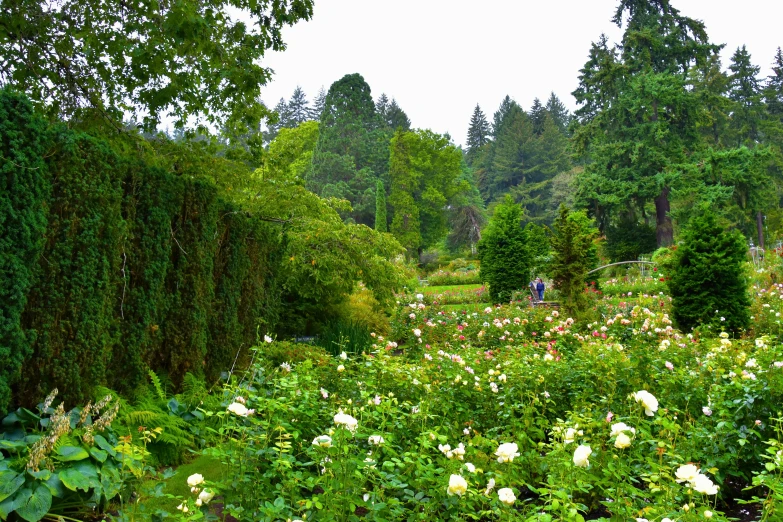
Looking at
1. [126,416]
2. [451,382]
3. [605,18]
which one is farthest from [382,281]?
[605,18]

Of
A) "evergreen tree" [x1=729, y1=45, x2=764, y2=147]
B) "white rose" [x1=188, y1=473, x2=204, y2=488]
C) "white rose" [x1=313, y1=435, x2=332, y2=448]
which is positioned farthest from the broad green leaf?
"evergreen tree" [x1=729, y1=45, x2=764, y2=147]

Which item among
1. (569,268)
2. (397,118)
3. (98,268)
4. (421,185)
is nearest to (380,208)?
(421,185)

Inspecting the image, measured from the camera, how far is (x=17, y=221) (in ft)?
9.87

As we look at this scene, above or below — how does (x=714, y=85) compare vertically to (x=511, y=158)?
above

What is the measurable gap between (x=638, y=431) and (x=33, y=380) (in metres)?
3.39

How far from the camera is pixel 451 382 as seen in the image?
3.83 metres

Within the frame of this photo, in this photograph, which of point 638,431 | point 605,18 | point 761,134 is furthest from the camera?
point 761,134

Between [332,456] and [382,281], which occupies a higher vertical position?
[382,281]

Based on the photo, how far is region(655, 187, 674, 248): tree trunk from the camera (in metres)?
24.4

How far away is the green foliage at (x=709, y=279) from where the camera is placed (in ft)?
26.8

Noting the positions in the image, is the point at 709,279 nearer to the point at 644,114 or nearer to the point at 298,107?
the point at 644,114

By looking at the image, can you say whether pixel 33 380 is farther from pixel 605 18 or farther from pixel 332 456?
pixel 605 18

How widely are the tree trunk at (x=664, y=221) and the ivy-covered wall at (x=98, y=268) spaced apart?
23.8 m

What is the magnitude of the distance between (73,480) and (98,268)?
1547 mm
